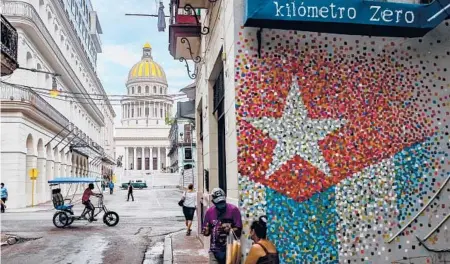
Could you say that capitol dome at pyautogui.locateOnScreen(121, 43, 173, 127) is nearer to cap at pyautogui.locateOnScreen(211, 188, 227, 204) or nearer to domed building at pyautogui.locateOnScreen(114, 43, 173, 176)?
domed building at pyautogui.locateOnScreen(114, 43, 173, 176)

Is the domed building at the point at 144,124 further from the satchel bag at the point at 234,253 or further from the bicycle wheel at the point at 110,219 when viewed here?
the satchel bag at the point at 234,253

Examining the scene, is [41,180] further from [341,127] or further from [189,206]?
[341,127]

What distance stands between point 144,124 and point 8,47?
13174cm

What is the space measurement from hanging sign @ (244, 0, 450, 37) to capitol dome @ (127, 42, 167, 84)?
140621 millimetres

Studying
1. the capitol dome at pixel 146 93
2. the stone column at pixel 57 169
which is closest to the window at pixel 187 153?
the stone column at pixel 57 169

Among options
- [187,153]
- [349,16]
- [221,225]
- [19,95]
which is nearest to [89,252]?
[221,225]

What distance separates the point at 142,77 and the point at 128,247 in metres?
135

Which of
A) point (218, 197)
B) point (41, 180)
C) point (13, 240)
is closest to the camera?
point (218, 197)

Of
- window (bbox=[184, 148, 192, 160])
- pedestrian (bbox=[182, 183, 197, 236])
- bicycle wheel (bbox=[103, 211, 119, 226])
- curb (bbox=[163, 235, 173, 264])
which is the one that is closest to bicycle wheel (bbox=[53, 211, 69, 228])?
bicycle wheel (bbox=[103, 211, 119, 226])

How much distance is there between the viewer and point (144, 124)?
145750 millimetres

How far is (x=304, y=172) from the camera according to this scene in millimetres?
7238

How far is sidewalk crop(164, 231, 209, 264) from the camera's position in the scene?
10.8 m

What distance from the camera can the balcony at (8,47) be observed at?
48.2 feet

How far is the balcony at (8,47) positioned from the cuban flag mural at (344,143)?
32.6 feet
